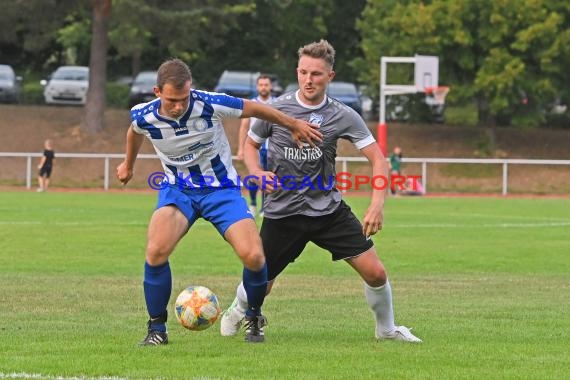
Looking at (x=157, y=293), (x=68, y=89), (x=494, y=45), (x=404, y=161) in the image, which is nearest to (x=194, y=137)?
(x=157, y=293)

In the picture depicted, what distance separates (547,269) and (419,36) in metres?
28.7

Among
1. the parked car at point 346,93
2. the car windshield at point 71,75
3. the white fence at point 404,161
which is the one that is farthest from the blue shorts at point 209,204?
the car windshield at point 71,75

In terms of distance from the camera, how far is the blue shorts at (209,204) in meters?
8.50

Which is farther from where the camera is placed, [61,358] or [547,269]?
[547,269]

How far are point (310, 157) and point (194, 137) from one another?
0.82 metres

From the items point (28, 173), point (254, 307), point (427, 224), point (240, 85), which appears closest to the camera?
point (254, 307)

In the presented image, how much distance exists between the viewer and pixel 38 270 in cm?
1442

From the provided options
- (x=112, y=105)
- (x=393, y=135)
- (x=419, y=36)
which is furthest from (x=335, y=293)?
(x=112, y=105)

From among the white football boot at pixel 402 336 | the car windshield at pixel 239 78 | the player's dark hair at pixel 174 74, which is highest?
the car windshield at pixel 239 78

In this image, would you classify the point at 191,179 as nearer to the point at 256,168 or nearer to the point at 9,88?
the point at 256,168

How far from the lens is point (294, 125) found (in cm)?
830

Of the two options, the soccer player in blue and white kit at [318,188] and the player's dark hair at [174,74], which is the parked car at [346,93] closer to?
the soccer player in blue and white kit at [318,188]

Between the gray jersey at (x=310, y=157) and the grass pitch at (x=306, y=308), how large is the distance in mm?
930

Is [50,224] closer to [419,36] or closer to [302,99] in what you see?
Answer: [302,99]
